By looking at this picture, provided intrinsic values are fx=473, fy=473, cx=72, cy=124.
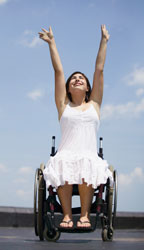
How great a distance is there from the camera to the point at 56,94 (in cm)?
489

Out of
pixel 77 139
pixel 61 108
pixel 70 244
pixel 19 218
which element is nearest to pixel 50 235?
pixel 70 244

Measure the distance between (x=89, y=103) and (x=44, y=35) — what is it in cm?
86

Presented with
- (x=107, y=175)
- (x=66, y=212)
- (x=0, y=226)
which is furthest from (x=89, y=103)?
(x=0, y=226)

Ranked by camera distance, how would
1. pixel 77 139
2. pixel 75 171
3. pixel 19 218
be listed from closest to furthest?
1. pixel 75 171
2. pixel 77 139
3. pixel 19 218

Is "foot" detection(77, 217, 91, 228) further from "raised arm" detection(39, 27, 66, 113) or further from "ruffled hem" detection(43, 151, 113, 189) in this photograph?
"raised arm" detection(39, 27, 66, 113)

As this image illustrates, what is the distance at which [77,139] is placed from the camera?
463 cm

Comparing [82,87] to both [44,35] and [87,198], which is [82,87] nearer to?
[44,35]

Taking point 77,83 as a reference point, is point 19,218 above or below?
below

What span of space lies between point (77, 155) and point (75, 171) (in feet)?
0.58

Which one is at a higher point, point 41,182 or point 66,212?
point 41,182

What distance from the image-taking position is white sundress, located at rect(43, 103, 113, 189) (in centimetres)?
438

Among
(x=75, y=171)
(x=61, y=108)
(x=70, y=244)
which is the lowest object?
(x=70, y=244)

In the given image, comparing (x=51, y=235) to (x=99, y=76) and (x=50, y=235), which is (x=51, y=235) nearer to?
(x=50, y=235)

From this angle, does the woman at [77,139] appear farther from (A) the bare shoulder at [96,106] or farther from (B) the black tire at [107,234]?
(B) the black tire at [107,234]
